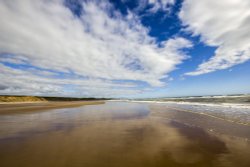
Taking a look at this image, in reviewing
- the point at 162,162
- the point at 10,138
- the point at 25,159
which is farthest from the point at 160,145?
the point at 10,138

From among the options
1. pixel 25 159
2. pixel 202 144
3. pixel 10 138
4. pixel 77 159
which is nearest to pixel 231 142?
pixel 202 144

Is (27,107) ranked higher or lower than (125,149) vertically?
higher

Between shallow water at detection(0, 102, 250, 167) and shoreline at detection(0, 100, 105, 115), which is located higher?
shoreline at detection(0, 100, 105, 115)

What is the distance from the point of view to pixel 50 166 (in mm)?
4465

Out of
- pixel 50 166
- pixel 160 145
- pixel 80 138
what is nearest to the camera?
pixel 50 166

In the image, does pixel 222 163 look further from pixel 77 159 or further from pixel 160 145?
pixel 77 159

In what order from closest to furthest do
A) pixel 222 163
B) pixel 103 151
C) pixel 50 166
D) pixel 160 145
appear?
pixel 50 166, pixel 222 163, pixel 103 151, pixel 160 145

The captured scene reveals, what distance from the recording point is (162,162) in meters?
4.83

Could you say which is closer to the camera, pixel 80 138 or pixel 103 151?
pixel 103 151

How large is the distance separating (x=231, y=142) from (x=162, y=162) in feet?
12.3

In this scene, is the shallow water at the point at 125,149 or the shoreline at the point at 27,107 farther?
the shoreline at the point at 27,107

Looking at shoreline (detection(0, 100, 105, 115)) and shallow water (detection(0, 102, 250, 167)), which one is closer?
shallow water (detection(0, 102, 250, 167))

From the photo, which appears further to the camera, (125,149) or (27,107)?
(27,107)

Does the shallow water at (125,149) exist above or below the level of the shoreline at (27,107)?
below
